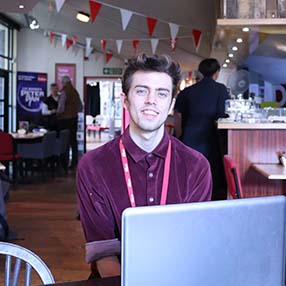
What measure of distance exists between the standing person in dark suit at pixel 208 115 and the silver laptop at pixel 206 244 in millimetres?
4053

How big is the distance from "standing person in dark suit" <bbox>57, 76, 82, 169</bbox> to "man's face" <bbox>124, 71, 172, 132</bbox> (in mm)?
9246

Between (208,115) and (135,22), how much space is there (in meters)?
4.71

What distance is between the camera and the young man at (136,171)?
132cm

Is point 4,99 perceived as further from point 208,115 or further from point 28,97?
point 208,115

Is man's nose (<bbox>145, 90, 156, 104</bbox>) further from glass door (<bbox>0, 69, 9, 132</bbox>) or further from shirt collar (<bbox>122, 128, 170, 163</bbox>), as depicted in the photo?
glass door (<bbox>0, 69, 9, 132</bbox>)

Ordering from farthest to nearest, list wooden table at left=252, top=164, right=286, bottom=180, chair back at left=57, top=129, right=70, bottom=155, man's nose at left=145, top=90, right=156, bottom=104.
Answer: chair back at left=57, top=129, right=70, bottom=155 < wooden table at left=252, top=164, right=286, bottom=180 < man's nose at left=145, top=90, right=156, bottom=104

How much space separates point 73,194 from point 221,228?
668 centimetres

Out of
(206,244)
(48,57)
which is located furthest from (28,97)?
(206,244)

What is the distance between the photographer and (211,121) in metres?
4.99

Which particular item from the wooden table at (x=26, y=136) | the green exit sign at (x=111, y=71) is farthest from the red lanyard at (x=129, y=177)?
the green exit sign at (x=111, y=71)

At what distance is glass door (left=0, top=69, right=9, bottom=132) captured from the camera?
39.9 ft

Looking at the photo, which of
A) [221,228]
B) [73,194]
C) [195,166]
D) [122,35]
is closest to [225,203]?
[221,228]

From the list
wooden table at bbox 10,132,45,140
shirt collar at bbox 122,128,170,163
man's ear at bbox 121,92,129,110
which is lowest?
wooden table at bbox 10,132,45,140

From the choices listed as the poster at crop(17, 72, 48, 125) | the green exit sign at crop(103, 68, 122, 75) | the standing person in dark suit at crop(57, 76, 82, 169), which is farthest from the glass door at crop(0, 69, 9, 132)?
the green exit sign at crop(103, 68, 122, 75)
